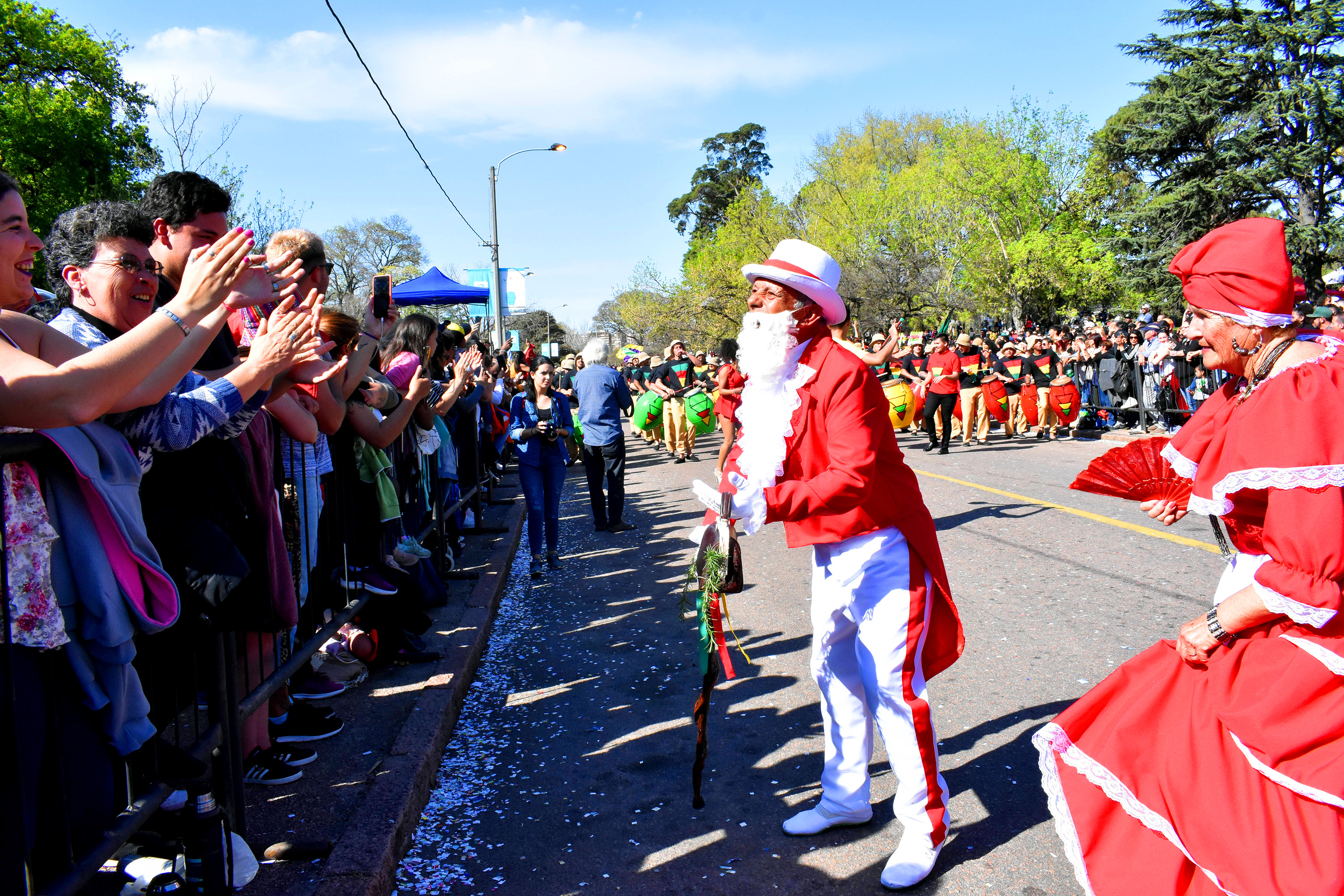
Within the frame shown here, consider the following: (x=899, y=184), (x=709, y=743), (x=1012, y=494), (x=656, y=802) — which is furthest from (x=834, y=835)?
(x=899, y=184)

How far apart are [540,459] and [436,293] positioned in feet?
30.9

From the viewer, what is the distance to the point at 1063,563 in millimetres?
7168

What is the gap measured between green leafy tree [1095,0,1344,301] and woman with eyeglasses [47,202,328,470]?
118ft

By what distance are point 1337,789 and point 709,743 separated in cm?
264

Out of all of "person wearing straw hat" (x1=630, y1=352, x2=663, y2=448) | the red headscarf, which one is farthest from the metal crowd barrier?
"person wearing straw hat" (x1=630, y1=352, x2=663, y2=448)

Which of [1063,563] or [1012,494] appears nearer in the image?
[1063,563]

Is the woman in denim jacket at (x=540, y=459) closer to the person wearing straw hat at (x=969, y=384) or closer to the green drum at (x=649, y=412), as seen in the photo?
the green drum at (x=649, y=412)

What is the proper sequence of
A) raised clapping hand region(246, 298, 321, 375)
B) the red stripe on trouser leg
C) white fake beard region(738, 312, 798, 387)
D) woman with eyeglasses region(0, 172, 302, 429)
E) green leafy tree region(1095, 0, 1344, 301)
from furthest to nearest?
1. green leafy tree region(1095, 0, 1344, 301)
2. white fake beard region(738, 312, 798, 387)
3. the red stripe on trouser leg
4. raised clapping hand region(246, 298, 321, 375)
5. woman with eyeglasses region(0, 172, 302, 429)

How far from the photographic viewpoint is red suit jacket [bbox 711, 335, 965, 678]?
282cm

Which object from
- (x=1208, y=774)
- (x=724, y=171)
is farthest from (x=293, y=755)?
(x=724, y=171)

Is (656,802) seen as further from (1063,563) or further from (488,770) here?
(1063,563)

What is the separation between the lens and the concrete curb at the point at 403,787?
9.37 ft

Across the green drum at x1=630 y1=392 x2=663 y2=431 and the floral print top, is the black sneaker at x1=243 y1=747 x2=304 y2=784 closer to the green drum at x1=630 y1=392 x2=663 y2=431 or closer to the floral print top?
the floral print top

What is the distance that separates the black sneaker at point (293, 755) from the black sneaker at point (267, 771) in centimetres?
2
